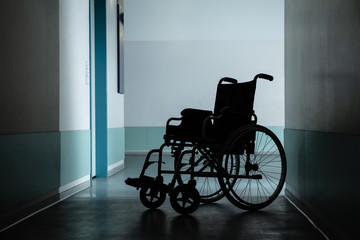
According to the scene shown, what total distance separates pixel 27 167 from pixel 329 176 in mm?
1847

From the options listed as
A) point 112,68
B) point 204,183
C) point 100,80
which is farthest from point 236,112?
point 112,68

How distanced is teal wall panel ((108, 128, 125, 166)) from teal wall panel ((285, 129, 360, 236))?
2633 mm

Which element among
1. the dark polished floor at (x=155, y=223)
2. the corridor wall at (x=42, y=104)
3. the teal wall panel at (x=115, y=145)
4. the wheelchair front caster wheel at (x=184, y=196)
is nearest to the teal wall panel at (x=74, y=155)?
the corridor wall at (x=42, y=104)

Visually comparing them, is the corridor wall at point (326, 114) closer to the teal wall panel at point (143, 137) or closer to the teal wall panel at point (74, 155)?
the teal wall panel at point (74, 155)

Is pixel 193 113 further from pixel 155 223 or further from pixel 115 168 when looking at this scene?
pixel 115 168

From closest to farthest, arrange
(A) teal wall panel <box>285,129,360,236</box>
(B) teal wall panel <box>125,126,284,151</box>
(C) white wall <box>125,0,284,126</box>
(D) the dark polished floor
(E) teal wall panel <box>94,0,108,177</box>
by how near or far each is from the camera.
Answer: (A) teal wall panel <box>285,129,360,236</box>
(D) the dark polished floor
(E) teal wall panel <box>94,0,108,177</box>
(C) white wall <box>125,0,284,126</box>
(B) teal wall panel <box>125,126,284,151</box>

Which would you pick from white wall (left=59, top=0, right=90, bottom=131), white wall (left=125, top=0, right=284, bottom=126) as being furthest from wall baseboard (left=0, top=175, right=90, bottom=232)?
white wall (left=125, top=0, right=284, bottom=126)

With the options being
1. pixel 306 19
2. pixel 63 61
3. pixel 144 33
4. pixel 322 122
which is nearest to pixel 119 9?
pixel 63 61

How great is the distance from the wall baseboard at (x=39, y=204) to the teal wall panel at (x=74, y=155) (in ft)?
0.21

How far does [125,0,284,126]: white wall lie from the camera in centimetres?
883

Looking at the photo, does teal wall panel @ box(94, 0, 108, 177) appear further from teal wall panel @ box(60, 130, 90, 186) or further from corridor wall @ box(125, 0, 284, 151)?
corridor wall @ box(125, 0, 284, 151)

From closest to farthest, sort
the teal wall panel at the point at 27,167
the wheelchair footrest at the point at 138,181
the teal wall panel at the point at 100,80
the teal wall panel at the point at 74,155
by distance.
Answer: the teal wall panel at the point at 27,167 < the wheelchair footrest at the point at 138,181 < the teal wall panel at the point at 74,155 < the teal wall panel at the point at 100,80

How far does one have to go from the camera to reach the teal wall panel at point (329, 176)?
1962 mm

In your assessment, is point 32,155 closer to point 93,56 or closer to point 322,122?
point 322,122
